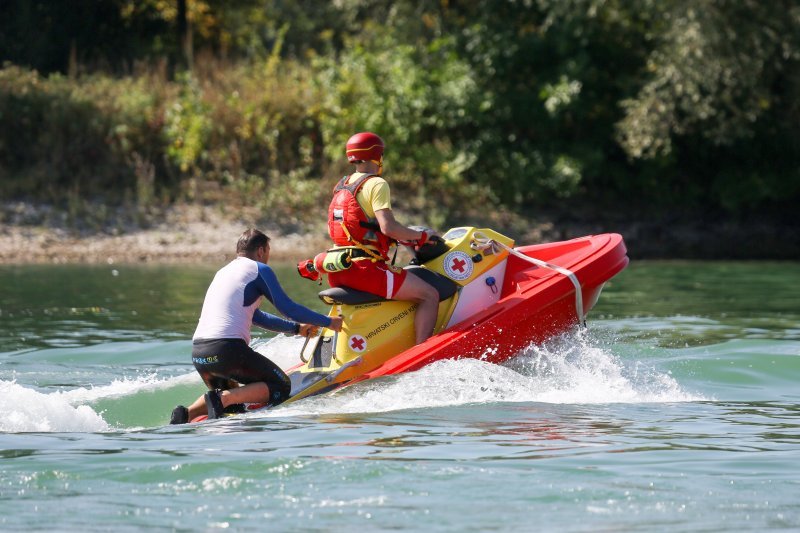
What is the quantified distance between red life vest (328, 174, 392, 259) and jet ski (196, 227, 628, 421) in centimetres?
37

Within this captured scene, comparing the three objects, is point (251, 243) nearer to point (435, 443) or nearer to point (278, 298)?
point (278, 298)

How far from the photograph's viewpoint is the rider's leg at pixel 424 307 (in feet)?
32.1

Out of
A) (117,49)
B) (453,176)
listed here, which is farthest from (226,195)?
(117,49)

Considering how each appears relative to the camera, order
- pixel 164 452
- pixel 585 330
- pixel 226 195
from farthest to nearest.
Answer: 1. pixel 226 195
2. pixel 585 330
3. pixel 164 452

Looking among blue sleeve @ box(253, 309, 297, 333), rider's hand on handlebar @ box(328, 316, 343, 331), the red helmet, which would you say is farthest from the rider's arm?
blue sleeve @ box(253, 309, 297, 333)

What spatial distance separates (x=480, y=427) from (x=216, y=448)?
173 centimetres

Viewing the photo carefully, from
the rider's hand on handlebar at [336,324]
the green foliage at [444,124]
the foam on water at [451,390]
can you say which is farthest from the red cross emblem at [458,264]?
the green foliage at [444,124]

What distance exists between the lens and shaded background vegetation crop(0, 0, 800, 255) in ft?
83.5

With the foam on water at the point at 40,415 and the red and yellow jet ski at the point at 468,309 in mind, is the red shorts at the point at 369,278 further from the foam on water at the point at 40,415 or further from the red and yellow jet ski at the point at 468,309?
the foam on water at the point at 40,415

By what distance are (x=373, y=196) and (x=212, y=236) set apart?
15233 mm

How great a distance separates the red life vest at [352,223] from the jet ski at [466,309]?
1.21ft

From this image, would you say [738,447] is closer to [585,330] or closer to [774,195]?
[585,330]

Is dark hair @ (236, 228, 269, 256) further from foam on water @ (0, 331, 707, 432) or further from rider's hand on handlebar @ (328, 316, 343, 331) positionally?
foam on water @ (0, 331, 707, 432)

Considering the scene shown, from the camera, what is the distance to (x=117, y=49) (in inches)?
1193
